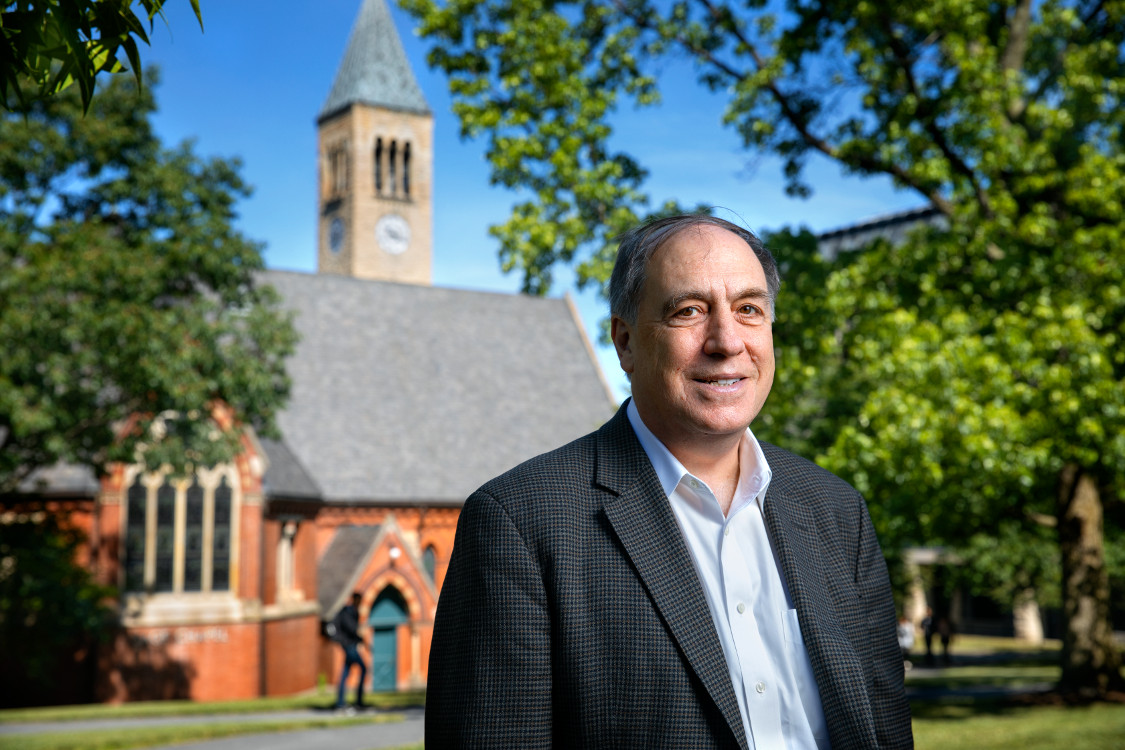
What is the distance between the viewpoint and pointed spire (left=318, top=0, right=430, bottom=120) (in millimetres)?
62094

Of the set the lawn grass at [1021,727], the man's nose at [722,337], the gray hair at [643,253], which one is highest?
the gray hair at [643,253]

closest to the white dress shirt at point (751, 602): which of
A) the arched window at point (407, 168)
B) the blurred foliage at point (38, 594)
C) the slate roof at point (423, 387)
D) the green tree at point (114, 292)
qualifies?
the green tree at point (114, 292)

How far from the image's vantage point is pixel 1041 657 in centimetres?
3534

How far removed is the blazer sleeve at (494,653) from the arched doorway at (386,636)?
104ft

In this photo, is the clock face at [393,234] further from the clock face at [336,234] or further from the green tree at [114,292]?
the green tree at [114,292]

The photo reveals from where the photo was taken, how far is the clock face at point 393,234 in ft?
202

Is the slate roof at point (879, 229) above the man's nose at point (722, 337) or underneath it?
above

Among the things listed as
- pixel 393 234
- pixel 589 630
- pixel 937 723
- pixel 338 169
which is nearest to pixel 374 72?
pixel 338 169

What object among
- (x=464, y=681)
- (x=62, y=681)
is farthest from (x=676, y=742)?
(x=62, y=681)

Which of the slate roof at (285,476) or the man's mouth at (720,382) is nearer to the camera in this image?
the man's mouth at (720,382)

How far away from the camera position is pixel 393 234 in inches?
2437

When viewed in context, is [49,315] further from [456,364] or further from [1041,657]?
[1041,657]

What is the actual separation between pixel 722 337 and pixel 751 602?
0.58m

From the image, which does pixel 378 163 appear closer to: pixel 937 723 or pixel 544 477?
pixel 937 723
